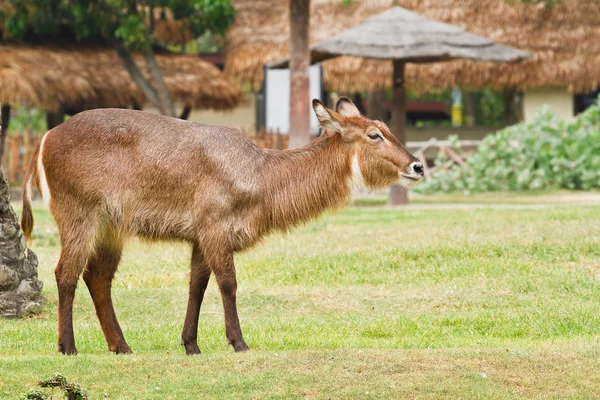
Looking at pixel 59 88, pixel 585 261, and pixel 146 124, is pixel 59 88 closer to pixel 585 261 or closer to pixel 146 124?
pixel 585 261

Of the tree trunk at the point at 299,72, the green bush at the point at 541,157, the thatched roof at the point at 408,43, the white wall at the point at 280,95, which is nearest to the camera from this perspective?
the thatched roof at the point at 408,43

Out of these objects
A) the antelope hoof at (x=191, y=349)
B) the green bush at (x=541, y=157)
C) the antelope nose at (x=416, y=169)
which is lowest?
the green bush at (x=541, y=157)

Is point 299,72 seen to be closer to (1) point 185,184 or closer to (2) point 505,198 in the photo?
(2) point 505,198

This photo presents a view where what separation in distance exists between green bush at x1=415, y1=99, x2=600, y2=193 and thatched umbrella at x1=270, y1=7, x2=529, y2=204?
2.26 metres

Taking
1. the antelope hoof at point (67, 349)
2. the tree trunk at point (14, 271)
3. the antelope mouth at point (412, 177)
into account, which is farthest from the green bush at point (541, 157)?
the antelope hoof at point (67, 349)

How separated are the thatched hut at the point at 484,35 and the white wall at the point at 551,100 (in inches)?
22.1

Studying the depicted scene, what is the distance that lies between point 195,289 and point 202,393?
1.33 m

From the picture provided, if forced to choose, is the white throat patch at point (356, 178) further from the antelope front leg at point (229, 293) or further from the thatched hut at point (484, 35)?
the thatched hut at point (484, 35)

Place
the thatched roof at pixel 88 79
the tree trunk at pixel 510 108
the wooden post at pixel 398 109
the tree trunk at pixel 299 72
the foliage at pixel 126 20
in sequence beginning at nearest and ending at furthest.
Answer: the tree trunk at pixel 299 72
the wooden post at pixel 398 109
the thatched roof at pixel 88 79
the foliage at pixel 126 20
the tree trunk at pixel 510 108

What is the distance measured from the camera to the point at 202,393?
6094 millimetres

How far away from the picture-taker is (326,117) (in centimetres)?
730

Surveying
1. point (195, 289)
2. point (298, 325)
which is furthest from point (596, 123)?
point (195, 289)

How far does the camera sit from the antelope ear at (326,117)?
725 centimetres

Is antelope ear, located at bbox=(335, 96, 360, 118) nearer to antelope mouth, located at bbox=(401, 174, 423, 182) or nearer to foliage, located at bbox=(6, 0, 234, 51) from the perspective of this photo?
antelope mouth, located at bbox=(401, 174, 423, 182)
